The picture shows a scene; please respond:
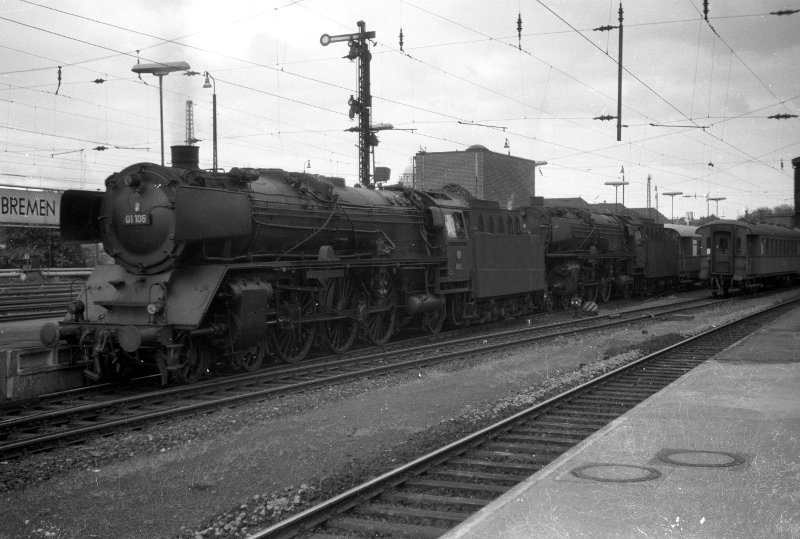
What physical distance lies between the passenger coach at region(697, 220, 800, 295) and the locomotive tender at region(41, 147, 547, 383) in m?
19.7

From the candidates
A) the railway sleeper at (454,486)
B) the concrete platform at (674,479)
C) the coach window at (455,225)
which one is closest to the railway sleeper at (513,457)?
the concrete platform at (674,479)

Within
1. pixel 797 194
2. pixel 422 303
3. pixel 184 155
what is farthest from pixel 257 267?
pixel 797 194

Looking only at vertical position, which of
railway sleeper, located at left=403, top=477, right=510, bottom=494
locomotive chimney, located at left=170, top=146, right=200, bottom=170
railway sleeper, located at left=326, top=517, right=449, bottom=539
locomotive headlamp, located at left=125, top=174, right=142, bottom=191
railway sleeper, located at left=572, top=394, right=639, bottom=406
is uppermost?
locomotive chimney, located at left=170, top=146, right=200, bottom=170

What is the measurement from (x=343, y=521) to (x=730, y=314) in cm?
2115

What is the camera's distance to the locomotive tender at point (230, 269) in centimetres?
1158

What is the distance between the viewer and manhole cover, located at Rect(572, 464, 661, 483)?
6109 mm

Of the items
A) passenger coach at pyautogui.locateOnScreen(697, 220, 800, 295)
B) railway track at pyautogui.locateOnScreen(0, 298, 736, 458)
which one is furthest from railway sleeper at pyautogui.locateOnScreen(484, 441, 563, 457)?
passenger coach at pyautogui.locateOnScreen(697, 220, 800, 295)

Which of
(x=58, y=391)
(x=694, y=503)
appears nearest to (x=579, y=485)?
(x=694, y=503)

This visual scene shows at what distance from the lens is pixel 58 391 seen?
1138 cm

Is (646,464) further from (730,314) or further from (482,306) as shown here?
(730,314)

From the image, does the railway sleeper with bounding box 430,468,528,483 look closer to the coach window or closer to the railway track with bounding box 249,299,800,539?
the railway track with bounding box 249,299,800,539

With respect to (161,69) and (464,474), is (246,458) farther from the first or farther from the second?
(161,69)

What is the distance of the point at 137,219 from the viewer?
12148 millimetres

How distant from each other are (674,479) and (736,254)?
2881 cm
